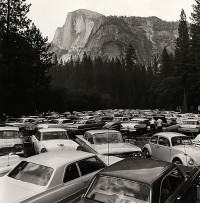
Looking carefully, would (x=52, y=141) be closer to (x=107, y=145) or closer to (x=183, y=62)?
(x=107, y=145)

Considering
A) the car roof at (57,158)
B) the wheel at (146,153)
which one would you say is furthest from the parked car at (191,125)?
the car roof at (57,158)

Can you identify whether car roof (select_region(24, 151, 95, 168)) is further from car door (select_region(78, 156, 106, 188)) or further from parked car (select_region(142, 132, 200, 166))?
parked car (select_region(142, 132, 200, 166))

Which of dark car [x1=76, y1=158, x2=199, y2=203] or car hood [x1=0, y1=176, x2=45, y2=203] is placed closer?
dark car [x1=76, y1=158, x2=199, y2=203]

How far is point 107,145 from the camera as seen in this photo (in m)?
12.2

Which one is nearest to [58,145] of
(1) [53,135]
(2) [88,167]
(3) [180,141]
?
(1) [53,135]

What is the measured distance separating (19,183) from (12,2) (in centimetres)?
3545

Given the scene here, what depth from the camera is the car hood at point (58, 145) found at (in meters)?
12.3

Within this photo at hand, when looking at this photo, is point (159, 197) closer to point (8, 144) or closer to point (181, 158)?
point (181, 158)

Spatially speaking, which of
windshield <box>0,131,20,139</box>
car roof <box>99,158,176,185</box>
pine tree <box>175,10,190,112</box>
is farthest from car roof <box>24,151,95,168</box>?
pine tree <box>175,10,190,112</box>

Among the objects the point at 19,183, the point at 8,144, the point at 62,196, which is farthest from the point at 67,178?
the point at 8,144

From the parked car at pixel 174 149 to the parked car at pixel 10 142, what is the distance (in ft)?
19.0

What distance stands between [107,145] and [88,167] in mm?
5229

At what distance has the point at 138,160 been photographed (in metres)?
6.37

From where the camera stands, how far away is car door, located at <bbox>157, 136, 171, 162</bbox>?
456 inches
